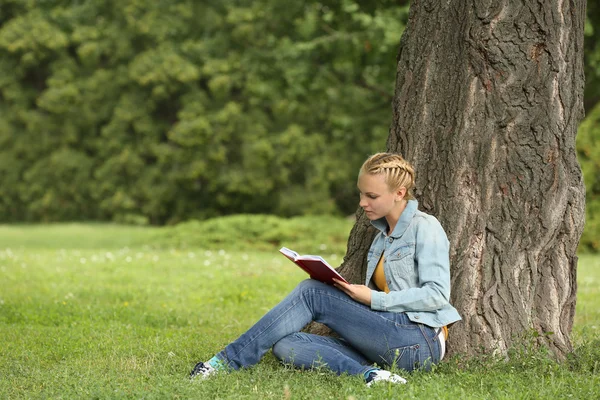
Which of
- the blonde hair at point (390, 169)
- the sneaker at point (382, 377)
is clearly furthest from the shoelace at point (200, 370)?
the blonde hair at point (390, 169)

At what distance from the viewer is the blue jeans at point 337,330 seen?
4758 millimetres

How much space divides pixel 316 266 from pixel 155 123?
69.2 feet

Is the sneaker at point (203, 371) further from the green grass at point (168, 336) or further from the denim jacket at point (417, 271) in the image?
the denim jacket at point (417, 271)

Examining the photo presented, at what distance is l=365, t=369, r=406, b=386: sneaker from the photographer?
4.53 m

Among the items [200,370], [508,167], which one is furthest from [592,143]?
[200,370]

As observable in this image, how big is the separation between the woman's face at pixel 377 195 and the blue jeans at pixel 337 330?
1.81 ft

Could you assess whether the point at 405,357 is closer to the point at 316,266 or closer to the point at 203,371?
the point at 316,266

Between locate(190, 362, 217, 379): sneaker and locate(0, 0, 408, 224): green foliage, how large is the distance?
56.1 feet

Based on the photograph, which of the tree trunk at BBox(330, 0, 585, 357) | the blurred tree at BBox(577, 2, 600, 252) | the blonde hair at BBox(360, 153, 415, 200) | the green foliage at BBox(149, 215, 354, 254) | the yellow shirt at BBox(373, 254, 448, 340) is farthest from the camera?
the green foliage at BBox(149, 215, 354, 254)

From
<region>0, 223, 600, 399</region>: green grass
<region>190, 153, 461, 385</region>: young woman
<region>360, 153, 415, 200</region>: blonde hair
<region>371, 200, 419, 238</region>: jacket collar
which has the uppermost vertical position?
<region>360, 153, 415, 200</region>: blonde hair

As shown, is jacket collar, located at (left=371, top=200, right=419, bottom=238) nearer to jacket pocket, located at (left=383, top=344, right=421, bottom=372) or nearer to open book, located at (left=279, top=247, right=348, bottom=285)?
open book, located at (left=279, top=247, right=348, bottom=285)

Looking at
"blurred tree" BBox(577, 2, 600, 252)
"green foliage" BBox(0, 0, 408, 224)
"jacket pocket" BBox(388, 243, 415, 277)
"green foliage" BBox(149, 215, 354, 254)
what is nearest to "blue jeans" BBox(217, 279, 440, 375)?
"jacket pocket" BBox(388, 243, 415, 277)

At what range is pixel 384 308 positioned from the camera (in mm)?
4754

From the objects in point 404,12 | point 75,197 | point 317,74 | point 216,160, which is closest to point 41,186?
point 75,197
